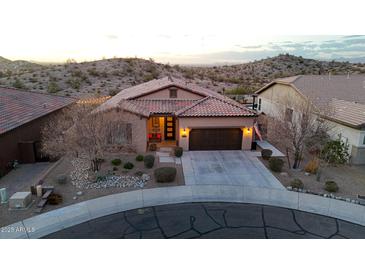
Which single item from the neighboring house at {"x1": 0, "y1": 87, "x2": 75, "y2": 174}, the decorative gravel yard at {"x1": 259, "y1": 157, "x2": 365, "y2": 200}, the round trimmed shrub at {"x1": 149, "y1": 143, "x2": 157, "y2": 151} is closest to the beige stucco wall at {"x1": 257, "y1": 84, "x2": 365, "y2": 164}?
the decorative gravel yard at {"x1": 259, "y1": 157, "x2": 365, "y2": 200}

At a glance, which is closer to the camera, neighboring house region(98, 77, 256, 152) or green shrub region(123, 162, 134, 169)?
green shrub region(123, 162, 134, 169)

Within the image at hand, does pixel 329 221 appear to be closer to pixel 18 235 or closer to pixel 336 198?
pixel 336 198

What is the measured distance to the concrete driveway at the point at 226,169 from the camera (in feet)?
51.6

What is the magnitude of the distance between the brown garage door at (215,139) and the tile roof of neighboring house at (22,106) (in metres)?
12.8

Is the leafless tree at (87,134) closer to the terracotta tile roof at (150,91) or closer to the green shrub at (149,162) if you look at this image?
the terracotta tile roof at (150,91)

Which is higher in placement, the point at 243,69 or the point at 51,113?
the point at 243,69

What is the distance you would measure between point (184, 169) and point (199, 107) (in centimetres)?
646

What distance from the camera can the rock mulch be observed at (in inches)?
590

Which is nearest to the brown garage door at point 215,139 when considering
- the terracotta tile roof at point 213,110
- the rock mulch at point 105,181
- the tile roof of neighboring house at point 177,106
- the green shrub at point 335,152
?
the terracotta tile roof at point 213,110

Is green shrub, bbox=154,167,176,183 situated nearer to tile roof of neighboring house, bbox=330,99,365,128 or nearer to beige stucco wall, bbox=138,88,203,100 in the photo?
beige stucco wall, bbox=138,88,203,100

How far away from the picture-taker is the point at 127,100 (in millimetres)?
22953

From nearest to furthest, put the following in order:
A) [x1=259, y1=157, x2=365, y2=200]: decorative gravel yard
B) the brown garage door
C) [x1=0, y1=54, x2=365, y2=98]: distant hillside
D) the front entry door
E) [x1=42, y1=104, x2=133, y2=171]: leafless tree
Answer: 1. [x1=259, y1=157, x2=365, y2=200]: decorative gravel yard
2. [x1=42, y1=104, x2=133, y2=171]: leafless tree
3. the brown garage door
4. the front entry door
5. [x1=0, y1=54, x2=365, y2=98]: distant hillside

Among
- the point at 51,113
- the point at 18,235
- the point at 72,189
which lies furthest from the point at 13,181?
the point at 51,113

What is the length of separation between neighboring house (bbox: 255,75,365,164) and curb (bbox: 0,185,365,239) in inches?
263
